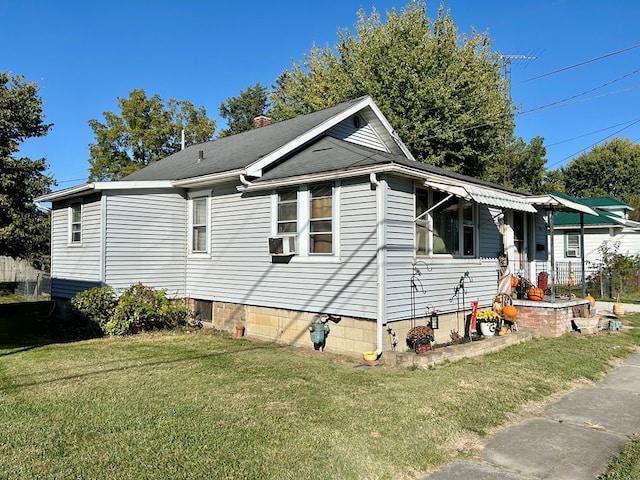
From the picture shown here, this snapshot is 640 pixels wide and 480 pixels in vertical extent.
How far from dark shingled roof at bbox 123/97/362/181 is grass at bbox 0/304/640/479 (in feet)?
14.8

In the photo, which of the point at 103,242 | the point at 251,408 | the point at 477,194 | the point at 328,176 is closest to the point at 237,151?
the point at 103,242

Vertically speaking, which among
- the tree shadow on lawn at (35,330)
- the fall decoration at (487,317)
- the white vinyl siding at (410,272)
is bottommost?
the tree shadow on lawn at (35,330)

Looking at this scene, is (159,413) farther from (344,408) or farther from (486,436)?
(486,436)

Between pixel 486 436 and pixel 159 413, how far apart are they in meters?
3.60

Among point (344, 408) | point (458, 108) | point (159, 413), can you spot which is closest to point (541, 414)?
point (344, 408)

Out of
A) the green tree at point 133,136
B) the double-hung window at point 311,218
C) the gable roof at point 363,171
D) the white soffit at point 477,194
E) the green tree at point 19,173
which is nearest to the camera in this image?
the gable roof at point 363,171

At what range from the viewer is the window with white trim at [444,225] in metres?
9.36

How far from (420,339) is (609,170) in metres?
53.4

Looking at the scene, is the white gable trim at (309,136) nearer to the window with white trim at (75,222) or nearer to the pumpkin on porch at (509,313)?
the window with white trim at (75,222)

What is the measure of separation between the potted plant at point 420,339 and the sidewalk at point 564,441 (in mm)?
2391

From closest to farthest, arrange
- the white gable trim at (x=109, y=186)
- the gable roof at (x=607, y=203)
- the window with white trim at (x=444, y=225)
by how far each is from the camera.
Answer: the window with white trim at (x=444, y=225) → the white gable trim at (x=109, y=186) → the gable roof at (x=607, y=203)

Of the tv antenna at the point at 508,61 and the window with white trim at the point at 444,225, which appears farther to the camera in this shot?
the tv antenna at the point at 508,61

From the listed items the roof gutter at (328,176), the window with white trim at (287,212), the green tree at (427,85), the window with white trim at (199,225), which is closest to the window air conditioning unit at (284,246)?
the window with white trim at (287,212)

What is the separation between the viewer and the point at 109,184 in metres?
11.4
